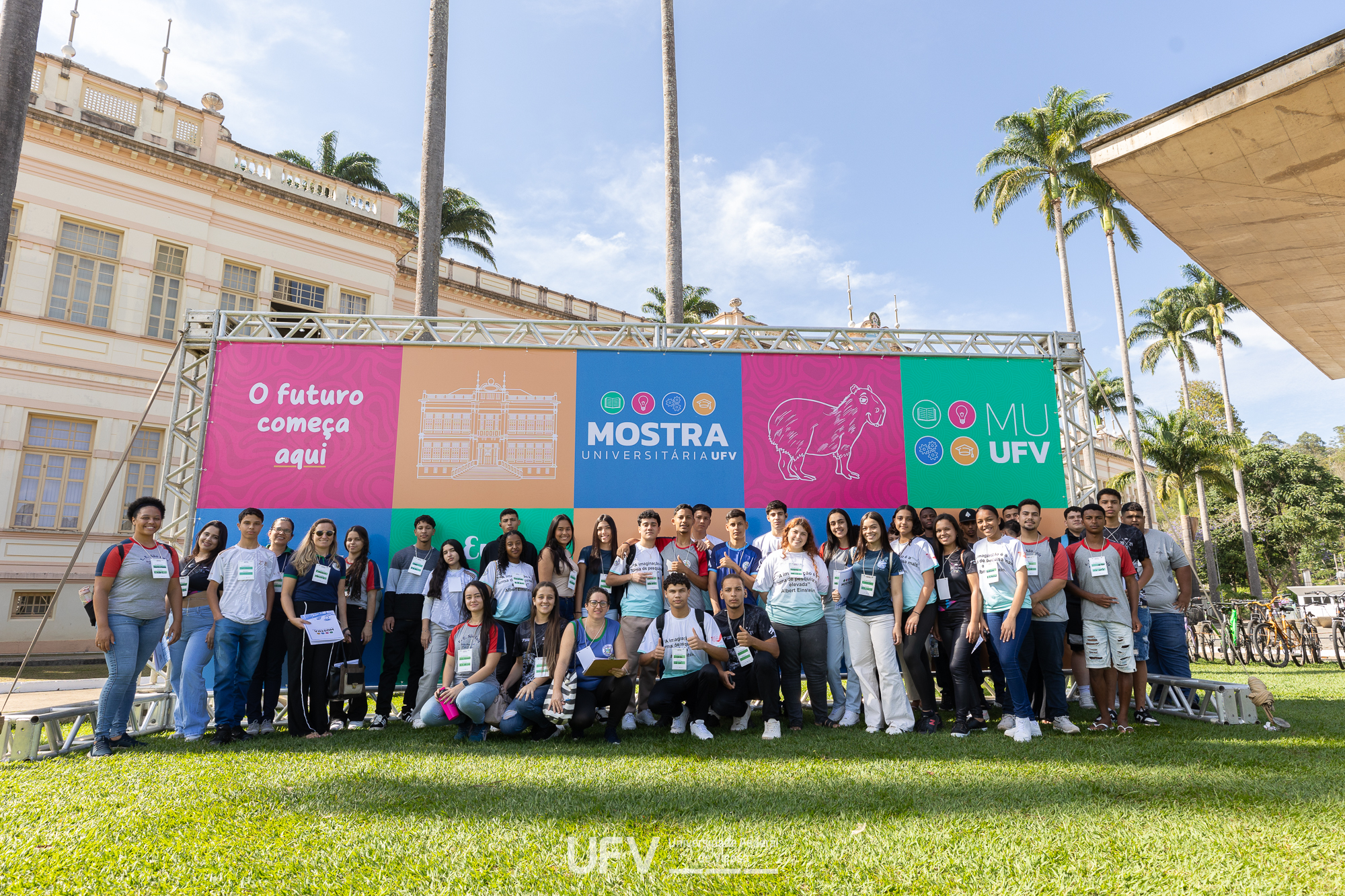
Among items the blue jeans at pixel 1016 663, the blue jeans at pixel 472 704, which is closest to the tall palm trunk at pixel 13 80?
the blue jeans at pixel 472 704

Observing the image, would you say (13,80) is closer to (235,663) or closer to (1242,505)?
(235,663)

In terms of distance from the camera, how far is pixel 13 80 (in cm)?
532

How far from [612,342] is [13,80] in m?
5.17

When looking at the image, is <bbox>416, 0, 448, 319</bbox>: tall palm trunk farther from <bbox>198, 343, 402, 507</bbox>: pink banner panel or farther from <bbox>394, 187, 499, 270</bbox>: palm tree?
<bbox>394, 187, 499, 270</bbox>: palm tree

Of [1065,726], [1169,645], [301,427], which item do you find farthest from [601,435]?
[1169,645]

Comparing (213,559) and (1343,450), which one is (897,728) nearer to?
(213,559)

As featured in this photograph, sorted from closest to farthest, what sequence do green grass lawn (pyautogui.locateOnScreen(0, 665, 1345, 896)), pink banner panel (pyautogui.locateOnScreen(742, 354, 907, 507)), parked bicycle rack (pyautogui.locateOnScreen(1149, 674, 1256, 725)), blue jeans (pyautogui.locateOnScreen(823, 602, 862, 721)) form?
green grass lawn (pyautogui.locateOnScreen(0, 665, 1345, 896))
parked bicycle rack (pyautogui.locateOnScreen(1149, 674, 1256, 725))
blue jeans (pyautogui.locateOnScreen(823, 602, 862, 721))
pink banner panel (pyautogui.locateOnScreen(742, 354, 907, 507))

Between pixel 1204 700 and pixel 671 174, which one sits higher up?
pixel 671 174

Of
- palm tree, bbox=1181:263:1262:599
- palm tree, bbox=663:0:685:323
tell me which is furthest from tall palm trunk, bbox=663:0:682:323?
palm tree, bbox=1181:263:1262:599

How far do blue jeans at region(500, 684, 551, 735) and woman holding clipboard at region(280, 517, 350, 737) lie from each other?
1.50 metres

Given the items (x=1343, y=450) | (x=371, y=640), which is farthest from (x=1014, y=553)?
(x=1343, y=450)

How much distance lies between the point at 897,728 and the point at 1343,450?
72.8 meters

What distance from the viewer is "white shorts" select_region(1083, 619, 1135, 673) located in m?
5.46

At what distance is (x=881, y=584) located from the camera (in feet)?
18.6
